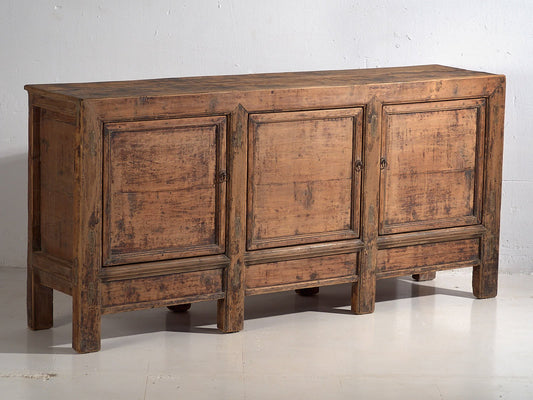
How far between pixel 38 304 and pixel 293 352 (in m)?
1.17

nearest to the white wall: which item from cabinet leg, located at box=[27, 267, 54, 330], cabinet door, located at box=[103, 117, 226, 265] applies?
cabinet leg, located at box=[27, 267, 54, 330]

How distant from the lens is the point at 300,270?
5141mm

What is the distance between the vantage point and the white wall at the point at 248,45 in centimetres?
595

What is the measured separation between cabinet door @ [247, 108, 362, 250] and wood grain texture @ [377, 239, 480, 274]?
0.79ft

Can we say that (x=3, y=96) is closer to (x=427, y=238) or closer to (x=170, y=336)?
(x=170, y=336)

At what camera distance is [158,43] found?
19.7 ft

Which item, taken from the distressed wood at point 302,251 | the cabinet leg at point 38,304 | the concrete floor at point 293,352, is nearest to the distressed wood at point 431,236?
the distressed wood at point 302,251

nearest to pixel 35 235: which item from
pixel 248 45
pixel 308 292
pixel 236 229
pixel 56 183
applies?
pixel 56 183

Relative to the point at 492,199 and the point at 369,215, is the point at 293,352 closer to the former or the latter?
the point at 369,215

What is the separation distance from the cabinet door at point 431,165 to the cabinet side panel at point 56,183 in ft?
4.90

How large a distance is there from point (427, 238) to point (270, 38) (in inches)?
58.3

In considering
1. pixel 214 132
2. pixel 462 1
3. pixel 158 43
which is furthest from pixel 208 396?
pixel 462 1

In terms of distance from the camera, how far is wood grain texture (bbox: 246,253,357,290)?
5.03m

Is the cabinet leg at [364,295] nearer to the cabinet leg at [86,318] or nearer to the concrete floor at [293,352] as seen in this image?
the concrete floor at [293,352]
